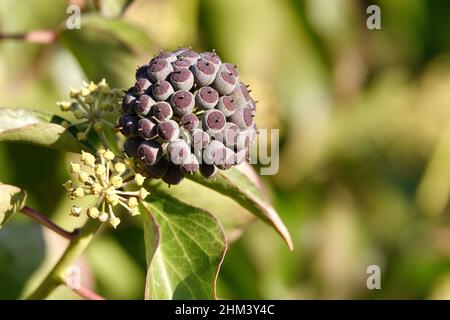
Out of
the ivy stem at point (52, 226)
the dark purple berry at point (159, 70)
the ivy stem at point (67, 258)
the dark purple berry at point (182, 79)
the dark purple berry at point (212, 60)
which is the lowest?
the ivy stem at point (67, 258)

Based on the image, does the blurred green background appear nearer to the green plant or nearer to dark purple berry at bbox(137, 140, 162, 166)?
the green plant

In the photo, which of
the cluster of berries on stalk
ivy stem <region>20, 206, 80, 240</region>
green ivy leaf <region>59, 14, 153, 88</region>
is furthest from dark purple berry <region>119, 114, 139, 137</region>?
green ivy leaf <region>59, 14, 153, 88</region>

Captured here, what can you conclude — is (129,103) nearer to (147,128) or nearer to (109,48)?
(147,128)

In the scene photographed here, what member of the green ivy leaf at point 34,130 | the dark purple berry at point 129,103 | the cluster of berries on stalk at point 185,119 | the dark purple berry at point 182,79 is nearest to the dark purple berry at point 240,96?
the cluster of berries on stalk at point 185,119

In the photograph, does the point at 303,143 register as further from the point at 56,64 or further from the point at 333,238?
the point at 56,64

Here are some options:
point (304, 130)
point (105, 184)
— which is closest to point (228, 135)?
point (105, 184)

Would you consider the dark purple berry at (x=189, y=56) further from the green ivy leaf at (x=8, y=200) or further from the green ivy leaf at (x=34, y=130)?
the green ivy leaf at (x=8, y=200)

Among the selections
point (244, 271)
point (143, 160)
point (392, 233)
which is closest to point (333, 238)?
point (392, 233)
